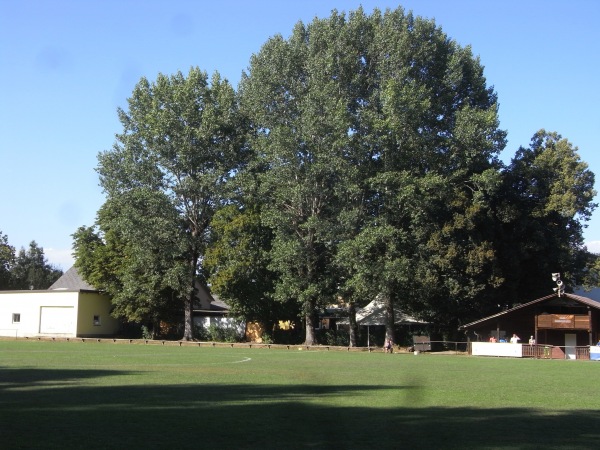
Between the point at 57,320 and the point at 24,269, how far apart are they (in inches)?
2559

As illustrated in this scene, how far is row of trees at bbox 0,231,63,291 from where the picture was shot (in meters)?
117

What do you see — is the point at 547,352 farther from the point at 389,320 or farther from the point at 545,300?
the point at 389,320

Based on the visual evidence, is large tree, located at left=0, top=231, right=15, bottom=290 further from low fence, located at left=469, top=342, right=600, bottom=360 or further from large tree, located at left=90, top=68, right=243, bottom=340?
low fence, located at left=469, top=342, right=600, bottom=360

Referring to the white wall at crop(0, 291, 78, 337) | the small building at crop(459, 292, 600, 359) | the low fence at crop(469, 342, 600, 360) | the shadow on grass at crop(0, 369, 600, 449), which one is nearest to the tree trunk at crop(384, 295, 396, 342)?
the small building at crop(459, 292, 600, 359)

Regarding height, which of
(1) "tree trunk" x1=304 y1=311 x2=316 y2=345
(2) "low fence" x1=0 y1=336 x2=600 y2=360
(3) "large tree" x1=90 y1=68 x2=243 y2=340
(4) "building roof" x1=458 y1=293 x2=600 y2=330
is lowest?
(2) "low fence" x1=0 y1=336 x2=600 y2=360

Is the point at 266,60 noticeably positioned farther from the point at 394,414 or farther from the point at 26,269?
the point at 26,269

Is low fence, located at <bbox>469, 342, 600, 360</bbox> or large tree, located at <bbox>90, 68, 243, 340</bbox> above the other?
large tree, located at <bbox>90, 68, 243, 340</bbox>

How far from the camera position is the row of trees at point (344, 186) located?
179 feet

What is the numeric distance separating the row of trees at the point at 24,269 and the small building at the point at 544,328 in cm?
8602

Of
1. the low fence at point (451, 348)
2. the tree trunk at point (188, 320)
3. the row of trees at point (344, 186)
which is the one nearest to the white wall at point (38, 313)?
the low fence at point (451, 348)

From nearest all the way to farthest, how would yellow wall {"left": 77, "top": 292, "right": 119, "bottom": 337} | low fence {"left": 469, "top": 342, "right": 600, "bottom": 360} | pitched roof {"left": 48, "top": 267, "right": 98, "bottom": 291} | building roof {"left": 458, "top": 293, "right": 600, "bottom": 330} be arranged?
low fence {"left": 469, "top": 342, "right": 600, "bottom": 360} → building roof {"left": 458, "top": 293, "right": 600, "bottom": 330} → yellow wall {"left": 77, "top": 292, "right": 119, "bottom": 337} → pitched roof {"left": 48, "top": 267, "right": 98, "bottom": 291}

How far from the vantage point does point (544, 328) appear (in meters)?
53.5

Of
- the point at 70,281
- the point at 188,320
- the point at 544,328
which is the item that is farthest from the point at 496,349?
the point at 70,281

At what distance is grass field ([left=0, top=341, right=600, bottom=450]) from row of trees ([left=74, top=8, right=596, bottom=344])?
28762 mm
